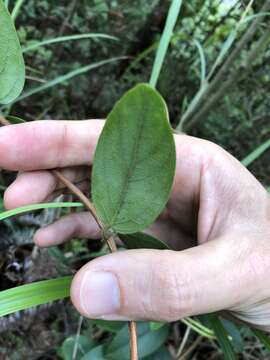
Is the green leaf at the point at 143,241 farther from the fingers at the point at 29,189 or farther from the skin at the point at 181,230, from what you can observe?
the fingers at the point at 29,189

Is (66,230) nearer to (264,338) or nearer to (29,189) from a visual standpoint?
(29,189)

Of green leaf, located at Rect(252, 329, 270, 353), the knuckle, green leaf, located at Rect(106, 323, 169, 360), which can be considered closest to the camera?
the knuckle

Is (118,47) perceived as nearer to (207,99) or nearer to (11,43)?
(207,99)

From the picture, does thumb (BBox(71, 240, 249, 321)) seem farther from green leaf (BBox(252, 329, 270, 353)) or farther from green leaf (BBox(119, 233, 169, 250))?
green leaf (BBox(252, 329, 270, 353))

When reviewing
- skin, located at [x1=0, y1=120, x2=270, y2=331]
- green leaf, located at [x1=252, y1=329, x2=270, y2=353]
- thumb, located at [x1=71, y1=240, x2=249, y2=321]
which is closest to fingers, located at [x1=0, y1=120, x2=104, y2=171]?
skin, located at [x1=0, y1=120, x2=270, y2=331]

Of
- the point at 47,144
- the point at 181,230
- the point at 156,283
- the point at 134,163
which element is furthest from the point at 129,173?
the point at 181,230

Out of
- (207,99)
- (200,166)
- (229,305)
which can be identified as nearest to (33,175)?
(200,166)
